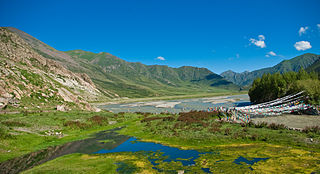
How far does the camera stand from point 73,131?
32.5 metres

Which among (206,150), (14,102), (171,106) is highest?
(14,102)

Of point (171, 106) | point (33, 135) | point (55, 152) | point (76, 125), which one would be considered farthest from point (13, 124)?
point (171, 106)

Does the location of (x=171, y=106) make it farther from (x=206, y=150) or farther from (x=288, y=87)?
(x=206, y=150)

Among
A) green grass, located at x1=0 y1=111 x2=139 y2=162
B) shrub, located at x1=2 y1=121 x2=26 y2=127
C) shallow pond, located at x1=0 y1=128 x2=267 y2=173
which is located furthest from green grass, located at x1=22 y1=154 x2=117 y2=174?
shrub, located at x1=2 y1=121 x2=26 y2=127

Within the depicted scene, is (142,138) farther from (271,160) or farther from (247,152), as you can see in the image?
(271,160)

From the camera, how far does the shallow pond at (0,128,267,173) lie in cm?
1606

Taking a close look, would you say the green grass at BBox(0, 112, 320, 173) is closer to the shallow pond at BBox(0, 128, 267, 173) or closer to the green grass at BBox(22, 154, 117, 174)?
the green grass at BBox(22, 154, 117, 174)

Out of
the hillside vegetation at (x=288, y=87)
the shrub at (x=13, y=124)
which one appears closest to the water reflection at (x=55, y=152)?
the shrub at (x=13, y=124)

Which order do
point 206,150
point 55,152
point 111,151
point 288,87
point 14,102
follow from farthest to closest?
point 288,87
point 14,102
point 111,151
point 55,152
point 206,150

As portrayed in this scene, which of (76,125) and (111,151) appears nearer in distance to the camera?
(111,151)

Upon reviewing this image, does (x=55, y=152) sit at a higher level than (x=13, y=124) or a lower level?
lower

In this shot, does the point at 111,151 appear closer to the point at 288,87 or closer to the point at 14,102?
the point at 14,102

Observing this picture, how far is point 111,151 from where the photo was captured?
859 inches

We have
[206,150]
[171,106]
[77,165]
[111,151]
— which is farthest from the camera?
[171,106]
